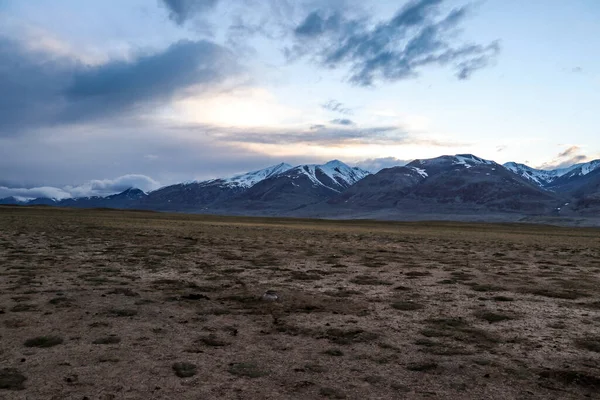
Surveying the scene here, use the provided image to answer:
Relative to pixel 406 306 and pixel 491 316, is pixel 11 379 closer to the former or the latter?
pixel 406 306

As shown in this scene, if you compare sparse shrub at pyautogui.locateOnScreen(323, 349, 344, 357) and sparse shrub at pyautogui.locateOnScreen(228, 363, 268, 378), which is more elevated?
sparse shrub at pyautogui.locateOnScreen(228, 363, 268, 378)

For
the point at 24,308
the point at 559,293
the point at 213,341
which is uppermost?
the point at 24,308

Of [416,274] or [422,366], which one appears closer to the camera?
[422,366]

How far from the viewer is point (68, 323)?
9.52 meters

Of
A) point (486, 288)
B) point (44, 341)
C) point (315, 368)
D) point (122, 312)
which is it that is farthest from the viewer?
point (486, 288)

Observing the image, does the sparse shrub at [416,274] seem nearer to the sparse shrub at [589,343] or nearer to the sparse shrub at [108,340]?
the sparse shrub at [589,343]

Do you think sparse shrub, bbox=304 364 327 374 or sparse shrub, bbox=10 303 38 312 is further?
sparse shrub, bbox=10 303 38 312

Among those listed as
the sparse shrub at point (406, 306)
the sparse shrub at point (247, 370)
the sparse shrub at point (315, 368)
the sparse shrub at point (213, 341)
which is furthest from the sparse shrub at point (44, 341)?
the sparse shrub at point (406, 306)

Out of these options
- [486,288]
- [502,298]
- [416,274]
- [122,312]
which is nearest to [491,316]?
[502,298]

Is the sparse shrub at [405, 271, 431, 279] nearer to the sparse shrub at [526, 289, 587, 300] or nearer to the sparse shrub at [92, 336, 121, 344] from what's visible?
the sparse shrub at [526, 289, 587, 300]

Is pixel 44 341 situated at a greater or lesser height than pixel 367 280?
greater

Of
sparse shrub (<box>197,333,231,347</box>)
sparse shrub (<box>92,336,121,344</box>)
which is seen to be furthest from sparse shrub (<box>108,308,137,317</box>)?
sparse shrub (<box>197,333,231,347</box>)

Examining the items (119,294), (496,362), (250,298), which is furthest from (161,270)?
(496,362)

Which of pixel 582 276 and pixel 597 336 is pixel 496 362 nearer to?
pixel 597 336
